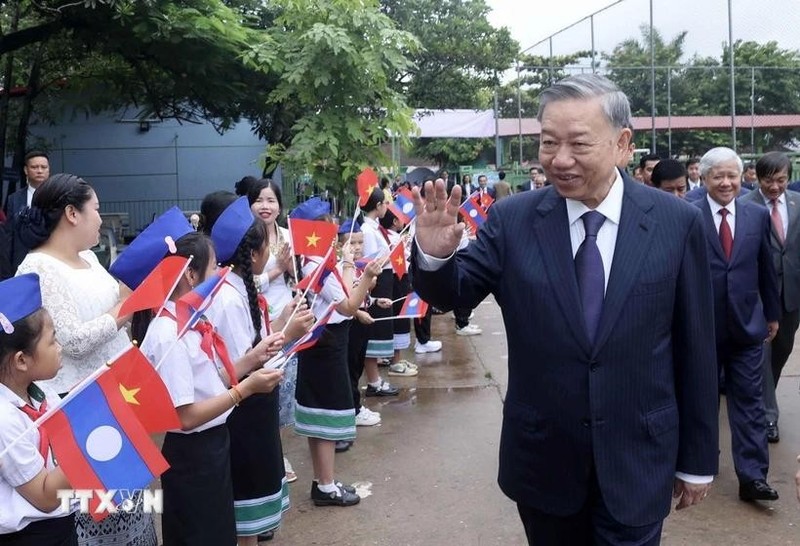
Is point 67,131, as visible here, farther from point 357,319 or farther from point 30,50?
point 357,319

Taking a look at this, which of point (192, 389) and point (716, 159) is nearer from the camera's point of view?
point (192, 389)

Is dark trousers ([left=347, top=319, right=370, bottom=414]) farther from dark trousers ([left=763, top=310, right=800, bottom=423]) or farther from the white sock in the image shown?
dark trousers ([left=763, top=310, right=800, bottom=423])

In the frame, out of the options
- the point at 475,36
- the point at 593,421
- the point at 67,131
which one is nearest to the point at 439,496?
the point at 593,421

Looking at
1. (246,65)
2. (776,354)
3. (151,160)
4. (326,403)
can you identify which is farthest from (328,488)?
(151,160)

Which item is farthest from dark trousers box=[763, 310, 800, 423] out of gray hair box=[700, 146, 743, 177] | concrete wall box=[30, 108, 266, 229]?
concrete wall box=[30, 108, 266, 229]

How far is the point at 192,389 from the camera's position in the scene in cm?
276

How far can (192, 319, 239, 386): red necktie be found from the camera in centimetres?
288

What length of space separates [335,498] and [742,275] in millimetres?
2515

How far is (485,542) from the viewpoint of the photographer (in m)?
3.95

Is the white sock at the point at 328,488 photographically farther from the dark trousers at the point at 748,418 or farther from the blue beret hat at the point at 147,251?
the dark trousers at the point at 748,418

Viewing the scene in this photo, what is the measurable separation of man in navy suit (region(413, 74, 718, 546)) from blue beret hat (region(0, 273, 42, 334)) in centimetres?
111

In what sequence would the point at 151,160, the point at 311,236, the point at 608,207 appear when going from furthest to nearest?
the point at 151,160 → the point at 311,236 → the point at 608,207

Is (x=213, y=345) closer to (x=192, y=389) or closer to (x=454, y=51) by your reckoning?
(x=192, y=389)

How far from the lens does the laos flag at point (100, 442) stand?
2.03 metres
